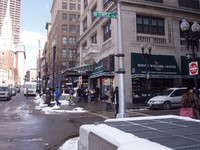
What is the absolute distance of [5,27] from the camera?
190 metres

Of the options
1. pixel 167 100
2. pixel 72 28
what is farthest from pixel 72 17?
pixel 167 100

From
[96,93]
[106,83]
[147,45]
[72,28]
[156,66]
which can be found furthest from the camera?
[72,28]

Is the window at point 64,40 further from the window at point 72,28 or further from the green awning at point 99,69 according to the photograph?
the green awning at point 99,69

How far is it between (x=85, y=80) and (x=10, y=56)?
129624 mm

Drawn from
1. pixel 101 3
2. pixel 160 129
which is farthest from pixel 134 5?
pixel 160 129

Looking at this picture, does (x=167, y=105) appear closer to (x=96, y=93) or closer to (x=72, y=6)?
(x=96, y=93)

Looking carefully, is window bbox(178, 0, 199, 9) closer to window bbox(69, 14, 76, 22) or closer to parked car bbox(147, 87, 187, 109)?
parked car bbox(147, 87, 187, 109)

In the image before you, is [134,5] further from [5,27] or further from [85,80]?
[5,27]

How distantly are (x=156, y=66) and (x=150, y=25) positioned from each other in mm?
5030

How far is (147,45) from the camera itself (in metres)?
27.1

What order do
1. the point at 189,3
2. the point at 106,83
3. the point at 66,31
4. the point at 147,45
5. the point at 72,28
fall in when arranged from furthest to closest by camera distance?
the point at 72,28
the point at 66,31
the point at 189,3
the point at 106,83
the point at 147,45

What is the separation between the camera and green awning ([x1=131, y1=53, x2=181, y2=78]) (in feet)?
88.0

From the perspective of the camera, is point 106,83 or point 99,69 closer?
Result: point 99,69

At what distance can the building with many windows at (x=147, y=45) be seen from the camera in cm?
2720
